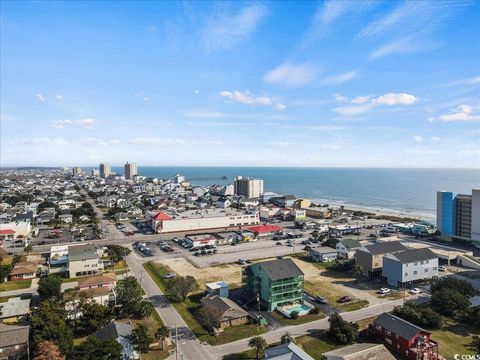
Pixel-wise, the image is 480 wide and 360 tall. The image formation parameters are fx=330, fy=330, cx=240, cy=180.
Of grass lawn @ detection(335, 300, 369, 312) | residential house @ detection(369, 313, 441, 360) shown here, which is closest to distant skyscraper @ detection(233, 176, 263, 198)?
grass lawn @ detection(335, 300, 369, 312)

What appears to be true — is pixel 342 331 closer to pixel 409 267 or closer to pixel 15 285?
pixel 409 267

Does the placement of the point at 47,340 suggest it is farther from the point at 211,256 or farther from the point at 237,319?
the point at 211,256

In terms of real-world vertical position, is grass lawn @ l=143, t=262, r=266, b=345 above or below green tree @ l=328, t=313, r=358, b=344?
below

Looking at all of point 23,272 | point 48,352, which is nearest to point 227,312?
point 48,352

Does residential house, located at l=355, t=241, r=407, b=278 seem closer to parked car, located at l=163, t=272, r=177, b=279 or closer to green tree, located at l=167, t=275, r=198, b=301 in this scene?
green tree, located at l=167, t=275, r=198, b=301

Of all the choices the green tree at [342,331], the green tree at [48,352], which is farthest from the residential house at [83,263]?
the green tree at [342,331]

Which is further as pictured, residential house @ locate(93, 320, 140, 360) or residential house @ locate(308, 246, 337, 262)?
residential house @ locate(308, 246, 337, 262)

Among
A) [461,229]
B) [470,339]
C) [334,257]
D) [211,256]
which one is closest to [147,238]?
[211,256]
